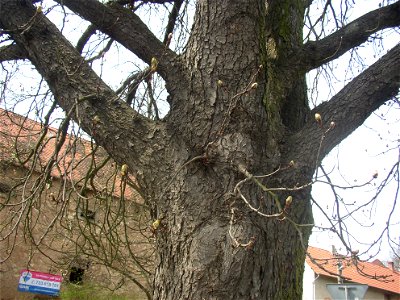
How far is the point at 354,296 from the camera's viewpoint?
5625 millimetres

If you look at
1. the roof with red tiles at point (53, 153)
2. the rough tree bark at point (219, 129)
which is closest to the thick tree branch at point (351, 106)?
the rough tree bark at point (219, 129)

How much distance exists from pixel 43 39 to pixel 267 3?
1698 mm

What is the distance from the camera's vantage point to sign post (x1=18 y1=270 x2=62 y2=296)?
9.40 m

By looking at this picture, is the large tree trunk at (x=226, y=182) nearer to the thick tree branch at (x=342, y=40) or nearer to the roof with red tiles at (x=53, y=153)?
the thick tree branch at (x=342, y=40)

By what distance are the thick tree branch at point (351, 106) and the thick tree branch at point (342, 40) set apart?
1.09 ft

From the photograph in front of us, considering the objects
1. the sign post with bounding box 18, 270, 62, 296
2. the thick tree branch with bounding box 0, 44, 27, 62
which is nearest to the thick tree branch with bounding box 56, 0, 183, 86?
the thick tree branch with bounding box 0, 44, 27, 62

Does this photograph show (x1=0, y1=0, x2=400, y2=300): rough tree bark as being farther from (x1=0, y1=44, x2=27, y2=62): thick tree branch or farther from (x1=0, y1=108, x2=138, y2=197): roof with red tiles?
(x1=0, y1=108, x2=138, y2=197): roof with red tiles

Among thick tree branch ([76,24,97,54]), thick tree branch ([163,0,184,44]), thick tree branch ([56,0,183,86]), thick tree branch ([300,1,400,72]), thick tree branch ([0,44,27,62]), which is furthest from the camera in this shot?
thick tree branch ([163,0,184,44])

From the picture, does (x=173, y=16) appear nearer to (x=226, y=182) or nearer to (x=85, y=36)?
(x=85, y=36)

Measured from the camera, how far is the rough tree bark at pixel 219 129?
8.12ft

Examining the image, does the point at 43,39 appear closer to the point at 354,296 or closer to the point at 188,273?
the point at 188,273

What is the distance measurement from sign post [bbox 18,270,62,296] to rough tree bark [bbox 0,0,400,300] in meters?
7.51

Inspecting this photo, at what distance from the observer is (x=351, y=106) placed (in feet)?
9.31

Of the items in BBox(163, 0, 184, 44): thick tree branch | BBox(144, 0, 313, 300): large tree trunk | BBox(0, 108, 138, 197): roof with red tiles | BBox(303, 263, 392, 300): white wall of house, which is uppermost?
BBox(303, 263, 392, 300): white wall of house
